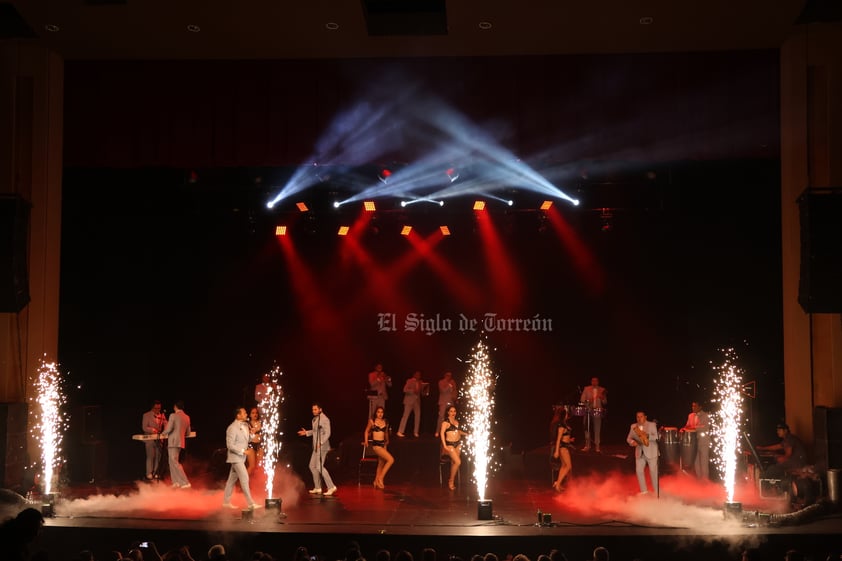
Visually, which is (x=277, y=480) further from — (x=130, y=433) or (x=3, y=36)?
(x=3, y=36)

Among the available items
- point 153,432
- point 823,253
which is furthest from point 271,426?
point 823,253

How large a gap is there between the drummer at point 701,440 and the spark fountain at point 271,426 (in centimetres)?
720

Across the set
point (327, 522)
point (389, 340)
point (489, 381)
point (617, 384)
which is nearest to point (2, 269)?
point (327, 522)

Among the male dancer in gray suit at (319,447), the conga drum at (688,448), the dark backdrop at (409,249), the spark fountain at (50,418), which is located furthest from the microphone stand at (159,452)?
the conga drum at (688,448)

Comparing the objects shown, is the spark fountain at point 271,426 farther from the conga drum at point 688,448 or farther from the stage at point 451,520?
the conga drum at point 688,448

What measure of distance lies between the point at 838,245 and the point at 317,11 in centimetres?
819

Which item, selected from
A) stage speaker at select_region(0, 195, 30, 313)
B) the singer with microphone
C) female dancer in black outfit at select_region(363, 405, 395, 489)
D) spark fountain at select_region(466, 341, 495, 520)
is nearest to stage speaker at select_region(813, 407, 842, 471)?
spark fountain at select_region(466, 341, 495, 520)

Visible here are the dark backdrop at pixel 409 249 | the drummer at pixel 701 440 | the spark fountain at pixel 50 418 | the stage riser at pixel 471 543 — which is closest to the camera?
the stage riser at pixel 471 543

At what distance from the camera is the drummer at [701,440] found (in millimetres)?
14445

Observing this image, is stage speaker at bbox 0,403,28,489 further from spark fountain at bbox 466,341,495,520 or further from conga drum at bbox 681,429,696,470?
conga drum at bbox 681,429,696,470

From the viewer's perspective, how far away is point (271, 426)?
51.2 feet

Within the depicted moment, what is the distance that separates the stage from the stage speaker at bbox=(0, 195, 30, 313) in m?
3.16

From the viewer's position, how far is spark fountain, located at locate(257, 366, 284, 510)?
12234 millimetres

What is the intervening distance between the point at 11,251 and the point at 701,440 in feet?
38.6
